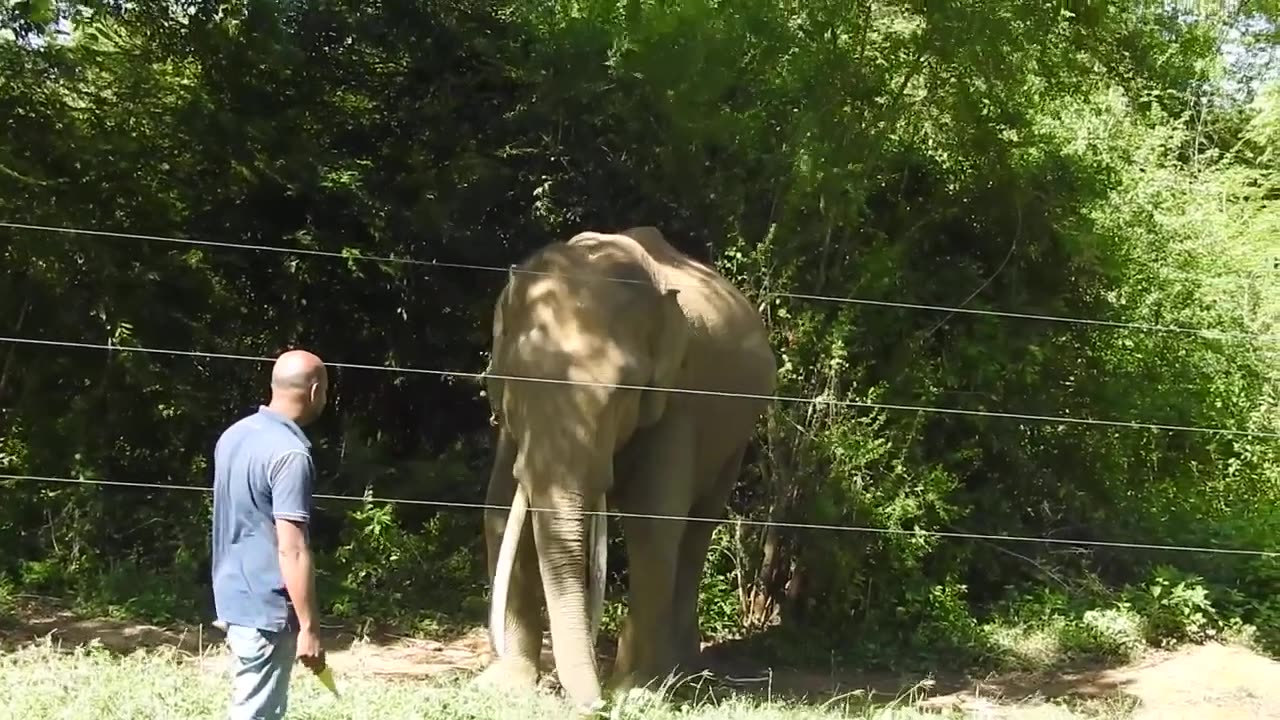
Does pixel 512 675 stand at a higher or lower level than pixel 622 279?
lower

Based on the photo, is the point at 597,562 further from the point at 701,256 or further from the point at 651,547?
the point at 701,256

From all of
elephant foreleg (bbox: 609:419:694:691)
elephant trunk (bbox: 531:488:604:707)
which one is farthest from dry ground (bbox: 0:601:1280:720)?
elephant trunk (bbox: 531:488:604:707)

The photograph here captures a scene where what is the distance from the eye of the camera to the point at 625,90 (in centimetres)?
1048

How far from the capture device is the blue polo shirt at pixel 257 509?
4.07m

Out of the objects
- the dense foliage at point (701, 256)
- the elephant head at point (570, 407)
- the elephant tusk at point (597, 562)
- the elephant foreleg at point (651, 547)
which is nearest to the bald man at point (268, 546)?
the elephant head at point (570, 407)

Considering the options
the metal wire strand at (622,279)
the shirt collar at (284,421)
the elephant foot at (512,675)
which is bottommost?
the elephant foot at (512,675)

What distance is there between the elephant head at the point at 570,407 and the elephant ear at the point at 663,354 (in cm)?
2

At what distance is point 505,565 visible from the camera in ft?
21.4

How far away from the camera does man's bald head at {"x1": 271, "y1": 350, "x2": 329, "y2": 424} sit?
13.9ft

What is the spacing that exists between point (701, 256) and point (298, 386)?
21.6 ft

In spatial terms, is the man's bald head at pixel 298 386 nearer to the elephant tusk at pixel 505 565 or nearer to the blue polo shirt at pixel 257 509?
the blue polo shirt at pixel 257 509

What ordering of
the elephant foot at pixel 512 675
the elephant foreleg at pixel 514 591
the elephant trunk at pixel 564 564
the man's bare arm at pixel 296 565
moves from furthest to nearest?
1. the elephant foreleg at pixel 514 591
2. the elephant foot at pixel 512 675
3. the elephant trunk at pixel 564 564
4. the man's bare arm at pixel 296 565

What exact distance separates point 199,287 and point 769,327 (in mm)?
4244

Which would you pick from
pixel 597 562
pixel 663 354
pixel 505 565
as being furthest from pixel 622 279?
pixel 505 565
